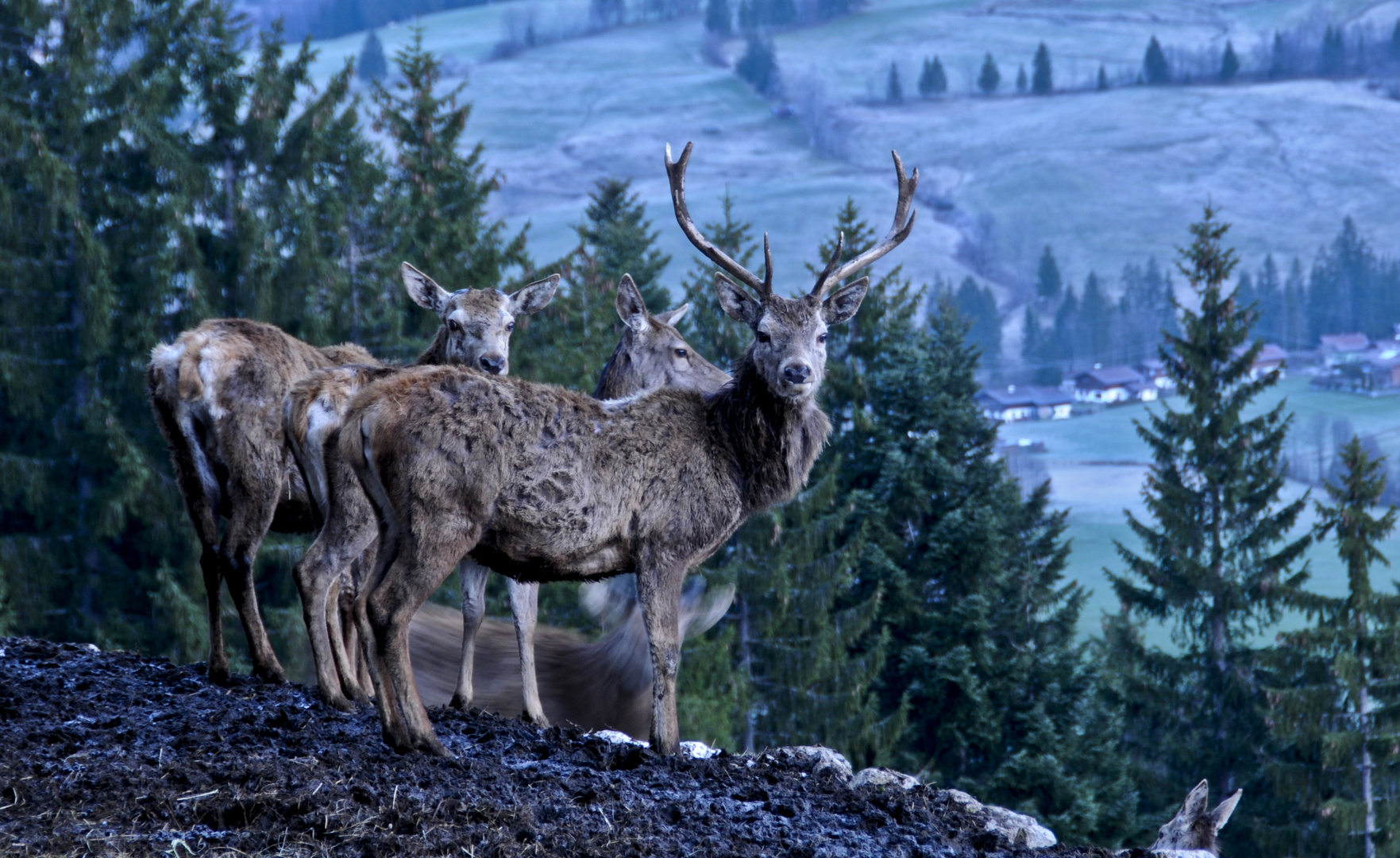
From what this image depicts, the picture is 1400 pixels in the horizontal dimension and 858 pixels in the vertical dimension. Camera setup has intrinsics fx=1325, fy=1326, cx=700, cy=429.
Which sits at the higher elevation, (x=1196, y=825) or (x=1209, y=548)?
(x=1196, y=825)

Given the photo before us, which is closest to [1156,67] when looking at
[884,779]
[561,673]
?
[561,673]

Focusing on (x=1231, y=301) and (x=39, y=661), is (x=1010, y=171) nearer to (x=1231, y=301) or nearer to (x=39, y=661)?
(x=1231, y=301)

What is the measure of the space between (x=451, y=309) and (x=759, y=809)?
16.1 feet

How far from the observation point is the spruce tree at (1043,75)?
5842 inches

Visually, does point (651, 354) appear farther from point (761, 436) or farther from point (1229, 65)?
point (1229, 65)

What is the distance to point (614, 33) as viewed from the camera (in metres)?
161

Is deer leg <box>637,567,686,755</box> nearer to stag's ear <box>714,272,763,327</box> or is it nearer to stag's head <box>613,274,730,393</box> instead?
stag's ear <box>714,272,763,327</box>

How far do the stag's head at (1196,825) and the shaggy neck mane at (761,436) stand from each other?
310 centimetres

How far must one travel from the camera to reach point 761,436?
7902mm

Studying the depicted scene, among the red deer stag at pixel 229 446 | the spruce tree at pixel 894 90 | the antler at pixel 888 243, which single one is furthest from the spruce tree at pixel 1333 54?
the red deer stag at pixel 229 446

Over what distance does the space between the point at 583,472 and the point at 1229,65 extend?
15341cm

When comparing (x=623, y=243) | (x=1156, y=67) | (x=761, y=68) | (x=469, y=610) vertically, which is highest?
(x=761, y=68)

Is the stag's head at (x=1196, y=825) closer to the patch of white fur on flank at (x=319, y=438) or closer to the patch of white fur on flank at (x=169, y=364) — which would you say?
the patch of white fur on flank at (x=319, y=438)

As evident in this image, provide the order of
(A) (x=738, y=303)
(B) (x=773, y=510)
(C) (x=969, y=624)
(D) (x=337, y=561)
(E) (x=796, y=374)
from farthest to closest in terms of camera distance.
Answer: (C) (x=969, y=624)
(B) (x=773, y=510)
(A) (x=738, y=303)
(E) (x=796, y=374)
(D) (x=337, y=561)
